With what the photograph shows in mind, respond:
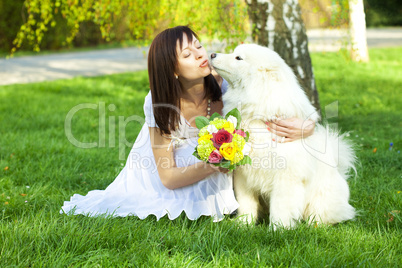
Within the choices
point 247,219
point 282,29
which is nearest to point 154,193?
point 247,219

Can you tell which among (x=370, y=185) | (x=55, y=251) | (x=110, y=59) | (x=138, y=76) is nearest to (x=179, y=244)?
(x=55, y=251)

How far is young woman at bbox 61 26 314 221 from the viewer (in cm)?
261

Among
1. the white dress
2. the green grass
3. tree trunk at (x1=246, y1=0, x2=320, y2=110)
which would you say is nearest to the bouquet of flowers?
the green grass

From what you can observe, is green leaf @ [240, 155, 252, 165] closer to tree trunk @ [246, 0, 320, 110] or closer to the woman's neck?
the woman's neck

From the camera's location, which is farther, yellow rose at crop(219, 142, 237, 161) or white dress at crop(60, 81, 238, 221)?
white dress at crop(60, 81, 238, 221)

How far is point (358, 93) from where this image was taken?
6.98 m

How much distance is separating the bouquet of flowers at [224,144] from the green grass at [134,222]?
424 mm

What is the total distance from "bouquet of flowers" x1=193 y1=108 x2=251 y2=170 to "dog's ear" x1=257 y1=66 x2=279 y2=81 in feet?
1.08

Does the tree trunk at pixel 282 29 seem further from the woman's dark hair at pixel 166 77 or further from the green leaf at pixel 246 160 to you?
the green leaf at pixel 246 160

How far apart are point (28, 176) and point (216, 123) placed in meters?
2.02

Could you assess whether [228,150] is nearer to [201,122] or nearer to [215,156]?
[215,156]

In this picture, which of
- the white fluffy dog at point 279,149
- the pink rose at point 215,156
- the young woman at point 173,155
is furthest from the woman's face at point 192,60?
the pink rose at point 215,156

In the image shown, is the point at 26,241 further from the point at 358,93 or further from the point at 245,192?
the point at 358,93

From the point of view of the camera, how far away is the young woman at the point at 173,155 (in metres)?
2.61
